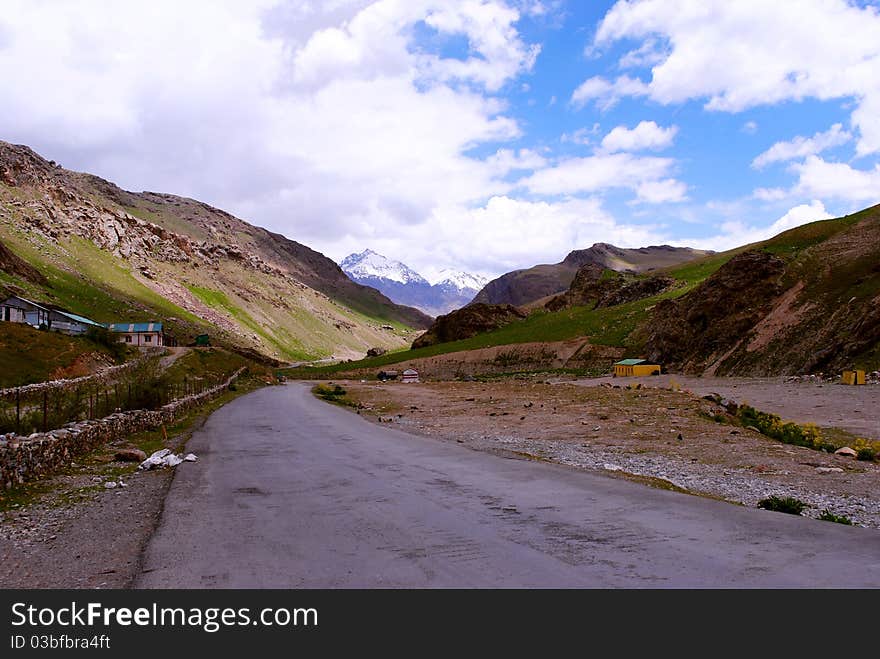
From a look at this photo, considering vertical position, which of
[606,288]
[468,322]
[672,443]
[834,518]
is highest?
[606,288]

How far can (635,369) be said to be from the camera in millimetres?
70375

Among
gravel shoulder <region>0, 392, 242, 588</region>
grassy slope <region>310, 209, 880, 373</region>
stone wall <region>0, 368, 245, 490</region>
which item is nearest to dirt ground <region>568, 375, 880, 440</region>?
gravel shoulder <region>0, 392, 242, 588</region>

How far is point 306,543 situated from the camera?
7.64m

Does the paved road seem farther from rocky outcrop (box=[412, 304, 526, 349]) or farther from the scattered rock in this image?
rocky outcrop (box=[412, 304, 526, 349])

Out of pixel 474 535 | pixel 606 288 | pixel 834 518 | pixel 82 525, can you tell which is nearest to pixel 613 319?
pixel 606 288

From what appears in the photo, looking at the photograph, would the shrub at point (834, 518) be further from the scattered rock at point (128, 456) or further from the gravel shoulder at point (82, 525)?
the scattered rock at point (128, 456)

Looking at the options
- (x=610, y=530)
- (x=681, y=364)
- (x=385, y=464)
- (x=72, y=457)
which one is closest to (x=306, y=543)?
(x=610, y=530)

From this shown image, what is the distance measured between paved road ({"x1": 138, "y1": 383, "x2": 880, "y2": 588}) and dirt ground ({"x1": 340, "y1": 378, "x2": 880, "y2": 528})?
2.35 metres

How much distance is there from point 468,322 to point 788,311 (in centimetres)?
8944

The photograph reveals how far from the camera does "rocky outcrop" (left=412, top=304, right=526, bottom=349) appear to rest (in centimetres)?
14038

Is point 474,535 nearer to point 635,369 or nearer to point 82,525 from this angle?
point 82,525

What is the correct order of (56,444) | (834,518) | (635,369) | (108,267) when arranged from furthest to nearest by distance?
(108,267), (635,369), (56,444), (834,518)

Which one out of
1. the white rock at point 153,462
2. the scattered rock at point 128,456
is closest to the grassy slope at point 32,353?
the scattered rock at point 128,456
